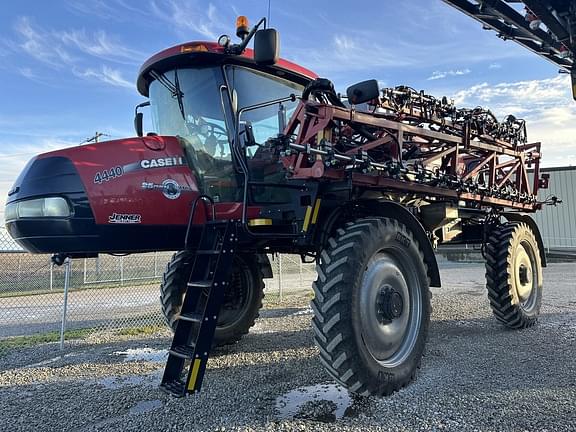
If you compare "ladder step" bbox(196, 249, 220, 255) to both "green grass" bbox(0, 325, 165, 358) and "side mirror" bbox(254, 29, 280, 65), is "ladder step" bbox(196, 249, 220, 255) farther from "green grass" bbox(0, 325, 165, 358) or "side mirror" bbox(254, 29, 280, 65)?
"green grass" bbox(0, 325, 165, 358)

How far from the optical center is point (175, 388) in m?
3.68

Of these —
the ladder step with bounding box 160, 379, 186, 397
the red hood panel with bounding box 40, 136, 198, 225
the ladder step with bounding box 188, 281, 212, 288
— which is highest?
the red hood panel with bounding box 40, 136, 198, 225

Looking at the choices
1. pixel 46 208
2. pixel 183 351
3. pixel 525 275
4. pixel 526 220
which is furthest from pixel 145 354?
pixel 526 220

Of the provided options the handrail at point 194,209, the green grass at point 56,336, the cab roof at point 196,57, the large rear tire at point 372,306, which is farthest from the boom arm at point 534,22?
the green grass at point 56,336

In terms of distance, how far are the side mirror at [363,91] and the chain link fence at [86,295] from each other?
3576 mm

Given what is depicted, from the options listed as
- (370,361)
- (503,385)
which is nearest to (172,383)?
(370,361)

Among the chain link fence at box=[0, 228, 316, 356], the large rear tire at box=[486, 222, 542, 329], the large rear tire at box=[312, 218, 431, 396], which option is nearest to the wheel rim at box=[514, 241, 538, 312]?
the large rear tire at box=[486, 222, 542, 329]

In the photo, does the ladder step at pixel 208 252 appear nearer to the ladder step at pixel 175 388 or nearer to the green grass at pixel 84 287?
the ladder step at pixel 175 388

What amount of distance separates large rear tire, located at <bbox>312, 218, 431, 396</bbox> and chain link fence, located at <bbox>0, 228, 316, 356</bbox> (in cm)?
308

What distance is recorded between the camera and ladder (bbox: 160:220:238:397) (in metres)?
3.64

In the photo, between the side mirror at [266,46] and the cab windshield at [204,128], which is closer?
the side mirror at [266,46]

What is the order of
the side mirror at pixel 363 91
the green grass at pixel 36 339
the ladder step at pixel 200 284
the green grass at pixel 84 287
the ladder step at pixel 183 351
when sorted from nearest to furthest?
the ladder step at pixel 183 351
the ladder step at pixel 200 284
the side mirror at pixel 363 91
the green grass at pixel 36 339
the green grass at pixel 84 287

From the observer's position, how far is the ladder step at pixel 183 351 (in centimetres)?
374

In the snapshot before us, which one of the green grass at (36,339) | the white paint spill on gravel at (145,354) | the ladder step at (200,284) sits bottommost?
the green grass at (36,339)
